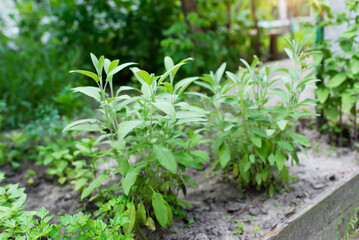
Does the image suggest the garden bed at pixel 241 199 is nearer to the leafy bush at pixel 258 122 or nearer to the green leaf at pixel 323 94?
the leafy bush at pixel 258 122

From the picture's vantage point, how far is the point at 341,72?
2.35 meters

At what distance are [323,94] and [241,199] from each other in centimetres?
112

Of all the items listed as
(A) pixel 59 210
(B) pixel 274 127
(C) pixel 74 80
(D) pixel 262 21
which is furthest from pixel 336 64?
(D) pixel 262 21

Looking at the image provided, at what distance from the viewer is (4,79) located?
146 inches

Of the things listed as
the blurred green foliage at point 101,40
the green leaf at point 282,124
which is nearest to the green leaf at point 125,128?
the green leaf at point 282,124

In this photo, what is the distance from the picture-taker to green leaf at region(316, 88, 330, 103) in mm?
2371

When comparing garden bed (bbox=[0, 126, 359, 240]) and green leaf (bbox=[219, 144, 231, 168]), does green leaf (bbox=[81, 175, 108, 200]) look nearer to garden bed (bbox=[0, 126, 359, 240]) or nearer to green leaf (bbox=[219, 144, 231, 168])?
garden bed (bbox=[0, 126, 359, 240])

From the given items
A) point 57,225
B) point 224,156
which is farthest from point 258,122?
point 57,225

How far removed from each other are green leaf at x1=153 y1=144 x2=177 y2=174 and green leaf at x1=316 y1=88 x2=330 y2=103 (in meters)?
1.54

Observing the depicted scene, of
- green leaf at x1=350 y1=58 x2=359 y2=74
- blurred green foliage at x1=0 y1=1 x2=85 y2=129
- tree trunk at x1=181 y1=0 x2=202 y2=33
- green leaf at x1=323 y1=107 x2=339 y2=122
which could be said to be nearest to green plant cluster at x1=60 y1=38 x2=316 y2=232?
green leaf at x1=350 y1=58 x2=359 y2=74

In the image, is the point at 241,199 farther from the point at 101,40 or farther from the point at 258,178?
the point at 101,40

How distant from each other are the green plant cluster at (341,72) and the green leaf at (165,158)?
60.6 inches

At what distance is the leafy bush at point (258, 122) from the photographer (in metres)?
1.74

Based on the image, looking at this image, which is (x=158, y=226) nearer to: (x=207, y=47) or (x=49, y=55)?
(x=207, y=47)
